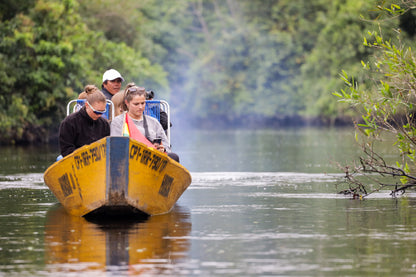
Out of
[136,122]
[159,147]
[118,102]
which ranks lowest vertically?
[159,147]

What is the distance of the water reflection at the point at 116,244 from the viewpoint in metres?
9.56

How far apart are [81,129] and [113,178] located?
139cm

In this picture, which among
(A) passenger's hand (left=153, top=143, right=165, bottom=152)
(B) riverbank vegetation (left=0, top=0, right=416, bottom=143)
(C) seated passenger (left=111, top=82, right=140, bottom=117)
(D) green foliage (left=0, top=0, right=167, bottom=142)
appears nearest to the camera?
(A) passenger's hand (left=153, top=143, right=165, bottom=152)

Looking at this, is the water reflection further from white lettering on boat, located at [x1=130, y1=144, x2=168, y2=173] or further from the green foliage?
the green foliage

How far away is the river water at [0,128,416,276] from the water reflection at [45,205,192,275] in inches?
0.5

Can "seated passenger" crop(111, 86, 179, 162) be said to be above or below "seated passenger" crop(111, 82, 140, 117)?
below

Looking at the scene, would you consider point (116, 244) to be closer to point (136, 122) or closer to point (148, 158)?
point (148, 158)

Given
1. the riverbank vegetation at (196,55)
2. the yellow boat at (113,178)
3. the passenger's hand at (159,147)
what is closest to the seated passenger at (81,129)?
the yellow boat at (113,178)

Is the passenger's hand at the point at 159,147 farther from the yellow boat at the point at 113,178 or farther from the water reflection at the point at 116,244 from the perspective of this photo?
the water reflection at the point at 116,244

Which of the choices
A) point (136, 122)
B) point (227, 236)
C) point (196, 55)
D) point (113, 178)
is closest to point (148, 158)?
point (113, 178)

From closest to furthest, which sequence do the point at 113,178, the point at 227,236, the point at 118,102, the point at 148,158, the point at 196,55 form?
the point at 227,236, the point at 113,178, the point at 148,158, the point at 118,102, the point at 196,55

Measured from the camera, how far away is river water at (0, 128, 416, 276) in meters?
9.41

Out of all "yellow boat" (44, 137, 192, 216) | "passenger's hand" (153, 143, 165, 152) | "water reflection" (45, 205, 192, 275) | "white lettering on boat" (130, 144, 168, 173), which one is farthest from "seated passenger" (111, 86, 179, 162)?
"water reflection" (45, 205, 192, 275)

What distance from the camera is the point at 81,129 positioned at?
14289mm
